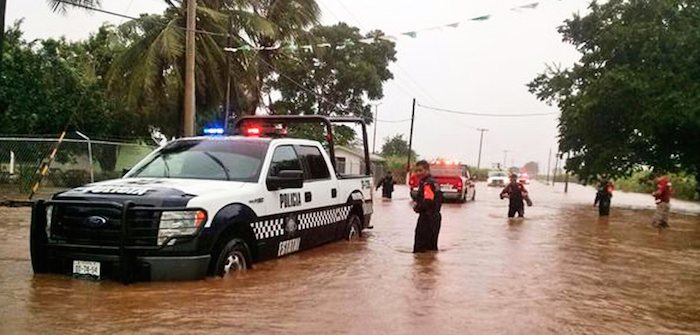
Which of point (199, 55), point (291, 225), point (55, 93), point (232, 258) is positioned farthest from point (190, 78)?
point (55, 93)

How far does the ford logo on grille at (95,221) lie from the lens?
6.67m

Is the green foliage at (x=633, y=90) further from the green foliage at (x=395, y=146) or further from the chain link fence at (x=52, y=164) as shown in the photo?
the green foliage at (x=395, y=146)

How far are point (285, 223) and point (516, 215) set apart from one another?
49.8 ft

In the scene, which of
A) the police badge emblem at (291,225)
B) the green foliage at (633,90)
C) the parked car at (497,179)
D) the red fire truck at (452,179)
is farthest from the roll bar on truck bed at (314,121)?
the parked car at (497,179)

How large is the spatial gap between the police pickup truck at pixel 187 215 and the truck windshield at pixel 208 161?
0.04 feet

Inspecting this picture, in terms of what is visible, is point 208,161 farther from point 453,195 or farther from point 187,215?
point 453,195

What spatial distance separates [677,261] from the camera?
A: 1152cm

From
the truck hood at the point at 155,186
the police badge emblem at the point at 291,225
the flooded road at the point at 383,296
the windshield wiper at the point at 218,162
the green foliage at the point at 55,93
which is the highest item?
the green foliage at the point at 55,93

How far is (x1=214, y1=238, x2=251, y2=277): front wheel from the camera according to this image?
7.09 meters

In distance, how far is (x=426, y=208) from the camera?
33.8 feet

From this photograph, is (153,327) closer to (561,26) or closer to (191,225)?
(191,225)

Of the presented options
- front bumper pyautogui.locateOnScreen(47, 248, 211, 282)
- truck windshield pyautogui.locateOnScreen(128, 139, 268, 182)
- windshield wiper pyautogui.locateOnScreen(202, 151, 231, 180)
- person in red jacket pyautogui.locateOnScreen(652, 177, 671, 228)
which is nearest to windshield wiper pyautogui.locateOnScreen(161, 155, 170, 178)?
truck windshield pyautogui.locateOnScreen(128, 139, 268, 182)

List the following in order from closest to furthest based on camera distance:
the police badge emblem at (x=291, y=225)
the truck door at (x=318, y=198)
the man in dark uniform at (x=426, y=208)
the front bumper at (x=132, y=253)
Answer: the front bumper at (x=132, y=253) < the police badge emblem at (x=291, y=225) < the truck door at (x=318, y=198) < the man in dark uniform at (x=426, y=208)

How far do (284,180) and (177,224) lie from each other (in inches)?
69.1
